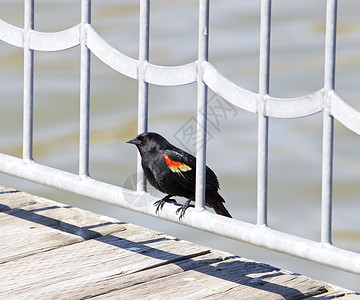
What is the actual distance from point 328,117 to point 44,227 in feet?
5.26

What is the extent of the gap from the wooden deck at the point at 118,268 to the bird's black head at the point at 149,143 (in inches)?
16.1

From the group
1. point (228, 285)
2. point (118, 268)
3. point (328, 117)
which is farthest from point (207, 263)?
point (328, 117)

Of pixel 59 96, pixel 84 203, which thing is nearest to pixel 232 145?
pixel 84 203

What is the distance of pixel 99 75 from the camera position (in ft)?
30.2

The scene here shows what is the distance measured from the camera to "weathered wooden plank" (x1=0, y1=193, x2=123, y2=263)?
361 cm

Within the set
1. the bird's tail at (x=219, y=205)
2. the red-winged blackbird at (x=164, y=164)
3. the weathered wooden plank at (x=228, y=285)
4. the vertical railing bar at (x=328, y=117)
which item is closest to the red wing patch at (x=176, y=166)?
the red-winged blackbird at (x=164, y=164)

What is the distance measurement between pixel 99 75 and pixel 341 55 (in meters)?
2.69

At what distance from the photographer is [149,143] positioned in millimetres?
3465

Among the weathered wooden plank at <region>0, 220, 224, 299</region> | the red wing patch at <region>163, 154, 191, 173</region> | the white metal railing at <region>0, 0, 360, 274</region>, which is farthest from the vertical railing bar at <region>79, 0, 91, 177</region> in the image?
the weathered wooden plank at <region>0, 220, 224, 299</region>

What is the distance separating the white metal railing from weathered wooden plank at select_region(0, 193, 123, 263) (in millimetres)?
249

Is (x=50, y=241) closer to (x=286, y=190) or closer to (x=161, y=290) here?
(x=161, y=290)

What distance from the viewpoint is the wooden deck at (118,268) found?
10.4ft

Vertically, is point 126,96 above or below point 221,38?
below

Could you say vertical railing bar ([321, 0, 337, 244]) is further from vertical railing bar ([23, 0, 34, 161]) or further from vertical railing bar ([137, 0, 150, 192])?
vertical railing bar ([23, 0, 34, 161])
